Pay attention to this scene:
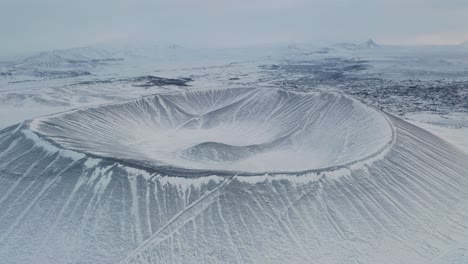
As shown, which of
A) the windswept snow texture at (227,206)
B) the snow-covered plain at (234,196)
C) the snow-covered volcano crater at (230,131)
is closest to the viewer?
the windswept snow texture at (227,206)

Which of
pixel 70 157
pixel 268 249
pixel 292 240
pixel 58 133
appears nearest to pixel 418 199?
pixel 292 240

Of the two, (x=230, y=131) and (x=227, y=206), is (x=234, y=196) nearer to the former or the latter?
(x=227, y=206)

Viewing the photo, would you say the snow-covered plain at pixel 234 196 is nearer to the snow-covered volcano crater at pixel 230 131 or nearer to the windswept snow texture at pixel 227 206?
the windswept snow texture at pixel 227 206

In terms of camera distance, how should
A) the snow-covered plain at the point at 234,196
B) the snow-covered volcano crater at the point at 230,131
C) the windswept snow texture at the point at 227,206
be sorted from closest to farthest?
the windswept snow texture at the point at 227,206, the snow-covered plain at the point at 234,196, the snow-covered volcano crater at the point at 230,131

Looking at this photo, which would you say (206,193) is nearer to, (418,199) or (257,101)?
(418,199)

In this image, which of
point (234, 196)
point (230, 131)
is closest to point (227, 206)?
point (234, 196)

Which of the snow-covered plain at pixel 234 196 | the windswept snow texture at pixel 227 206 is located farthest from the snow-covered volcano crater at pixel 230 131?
the windswept snow texture at pixel 227 206

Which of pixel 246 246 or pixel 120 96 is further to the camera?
pixel 120 96
